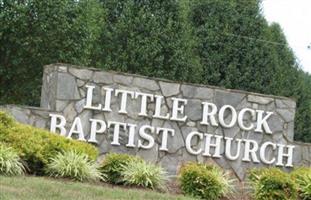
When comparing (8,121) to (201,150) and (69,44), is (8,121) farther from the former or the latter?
(69,44)

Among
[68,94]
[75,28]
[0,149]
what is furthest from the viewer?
[75,28]

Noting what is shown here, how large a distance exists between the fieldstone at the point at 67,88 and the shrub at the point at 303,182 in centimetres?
441

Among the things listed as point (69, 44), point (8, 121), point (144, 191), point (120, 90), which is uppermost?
point (69, 44)

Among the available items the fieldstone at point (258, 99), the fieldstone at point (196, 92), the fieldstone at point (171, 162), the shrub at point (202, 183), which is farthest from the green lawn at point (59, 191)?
the fieldstone at point (258, 99)

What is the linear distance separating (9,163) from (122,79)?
13.3ft

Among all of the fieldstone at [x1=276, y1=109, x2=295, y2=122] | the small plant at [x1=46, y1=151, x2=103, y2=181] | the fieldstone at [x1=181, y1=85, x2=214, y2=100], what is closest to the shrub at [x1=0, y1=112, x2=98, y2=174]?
the small plant at [x1=46, y1=151, x2=103, y2=181]

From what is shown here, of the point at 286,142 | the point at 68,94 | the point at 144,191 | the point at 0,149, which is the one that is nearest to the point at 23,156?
the point at 0,149

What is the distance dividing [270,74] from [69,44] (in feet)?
28.9

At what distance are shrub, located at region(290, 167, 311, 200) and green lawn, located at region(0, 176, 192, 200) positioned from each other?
8.25 feet

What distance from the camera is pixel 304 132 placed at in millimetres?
28109

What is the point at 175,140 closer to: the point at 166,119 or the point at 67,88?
the point at 166,119

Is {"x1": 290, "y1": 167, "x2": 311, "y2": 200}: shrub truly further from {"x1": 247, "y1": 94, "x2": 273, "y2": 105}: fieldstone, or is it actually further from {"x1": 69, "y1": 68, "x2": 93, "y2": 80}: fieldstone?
{"x1": 69, "y1": 68, "x2": 93, "y2": 80}: fieldstone

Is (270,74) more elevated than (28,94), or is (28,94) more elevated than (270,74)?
(270,74)

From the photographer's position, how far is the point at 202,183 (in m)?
10.6
